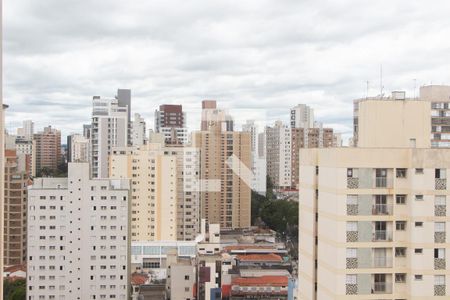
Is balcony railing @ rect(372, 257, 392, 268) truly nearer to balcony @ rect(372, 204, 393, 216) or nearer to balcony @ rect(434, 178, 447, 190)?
balcony @ rect(372, 204, 393, 216)

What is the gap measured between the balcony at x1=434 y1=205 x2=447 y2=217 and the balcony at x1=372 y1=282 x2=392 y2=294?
1.16 ft

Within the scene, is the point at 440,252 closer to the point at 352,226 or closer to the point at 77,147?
the point at 352,226

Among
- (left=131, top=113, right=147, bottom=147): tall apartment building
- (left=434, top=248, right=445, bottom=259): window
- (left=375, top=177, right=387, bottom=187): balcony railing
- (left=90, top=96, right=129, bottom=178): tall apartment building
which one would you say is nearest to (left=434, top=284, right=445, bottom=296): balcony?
(left=434, top=248, right=445, bottom=259): window

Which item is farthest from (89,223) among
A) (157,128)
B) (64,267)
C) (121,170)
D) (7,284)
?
(157,128)

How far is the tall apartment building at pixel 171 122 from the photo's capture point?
15.4 meters

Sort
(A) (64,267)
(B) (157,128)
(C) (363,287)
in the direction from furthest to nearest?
(B) (157,128) → (A) (64,267) → (C) (363,287)

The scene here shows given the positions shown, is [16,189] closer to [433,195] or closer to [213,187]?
[213,187]

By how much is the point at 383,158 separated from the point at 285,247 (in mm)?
9000

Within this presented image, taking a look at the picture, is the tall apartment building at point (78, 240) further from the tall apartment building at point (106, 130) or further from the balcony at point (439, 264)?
the tall apartment building at point (106, 130)

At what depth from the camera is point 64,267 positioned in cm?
770

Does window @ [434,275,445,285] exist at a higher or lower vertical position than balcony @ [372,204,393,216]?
lower

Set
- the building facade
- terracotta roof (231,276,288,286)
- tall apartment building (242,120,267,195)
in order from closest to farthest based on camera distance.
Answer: terracotta roof (231,276,288,286)
the building facade
tall apartment building (242,120,267,195)

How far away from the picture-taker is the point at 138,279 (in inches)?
351

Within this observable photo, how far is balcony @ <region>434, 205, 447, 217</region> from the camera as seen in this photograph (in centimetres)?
249
